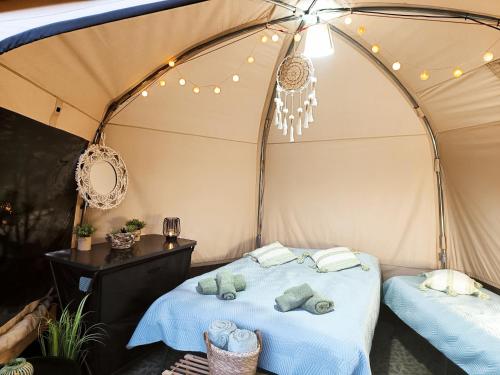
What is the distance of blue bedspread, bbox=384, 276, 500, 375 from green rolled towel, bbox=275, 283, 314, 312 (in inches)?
38.5

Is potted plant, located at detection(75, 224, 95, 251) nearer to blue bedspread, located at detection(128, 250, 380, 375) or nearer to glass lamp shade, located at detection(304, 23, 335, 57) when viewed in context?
blue bedspread, located at detection(128, 250, 380, 375)

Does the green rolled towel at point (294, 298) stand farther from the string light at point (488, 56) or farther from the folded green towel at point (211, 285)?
the string light at point (488, 56)

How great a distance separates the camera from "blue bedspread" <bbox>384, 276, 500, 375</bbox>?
1.74m

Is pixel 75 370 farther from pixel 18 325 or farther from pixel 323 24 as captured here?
pixel 323 24

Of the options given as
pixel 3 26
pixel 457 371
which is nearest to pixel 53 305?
pixel 3 26

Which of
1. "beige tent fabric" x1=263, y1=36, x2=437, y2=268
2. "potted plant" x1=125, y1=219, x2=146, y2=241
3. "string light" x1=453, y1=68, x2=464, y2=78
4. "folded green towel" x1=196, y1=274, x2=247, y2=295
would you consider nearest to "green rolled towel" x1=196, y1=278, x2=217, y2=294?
"folded green towel" x1=196, y1=274, x2=247, y2=295

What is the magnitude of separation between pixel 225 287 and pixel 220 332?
0.45 m

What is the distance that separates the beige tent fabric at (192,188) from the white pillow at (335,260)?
1.19 m

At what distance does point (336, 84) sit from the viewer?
306 centimetres

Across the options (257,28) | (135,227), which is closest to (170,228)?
(135,227)

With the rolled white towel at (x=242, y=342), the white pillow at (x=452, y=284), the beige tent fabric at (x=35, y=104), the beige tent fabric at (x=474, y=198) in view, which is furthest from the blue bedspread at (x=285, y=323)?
the beige tent fabric at (x=35, y=104)

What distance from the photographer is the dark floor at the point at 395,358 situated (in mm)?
2207

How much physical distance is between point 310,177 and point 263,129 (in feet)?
2.91

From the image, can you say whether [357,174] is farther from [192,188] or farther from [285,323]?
[285,323]
